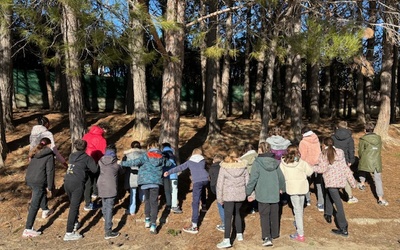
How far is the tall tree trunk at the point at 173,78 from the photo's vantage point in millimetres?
6750

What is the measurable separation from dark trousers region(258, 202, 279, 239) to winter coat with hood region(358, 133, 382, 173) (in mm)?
2724

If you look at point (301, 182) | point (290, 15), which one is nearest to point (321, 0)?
point (290, 15)

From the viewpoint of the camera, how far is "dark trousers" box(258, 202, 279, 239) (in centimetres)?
517

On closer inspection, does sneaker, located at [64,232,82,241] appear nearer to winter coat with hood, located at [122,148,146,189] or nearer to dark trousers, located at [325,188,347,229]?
winter coat with hood, located at [122,148,146,189]

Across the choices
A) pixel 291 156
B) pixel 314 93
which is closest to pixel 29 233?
pixel 291 156

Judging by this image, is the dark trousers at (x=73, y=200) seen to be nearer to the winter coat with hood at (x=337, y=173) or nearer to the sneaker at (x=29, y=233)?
the sneaker at (x=29, y=233)

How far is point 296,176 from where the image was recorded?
5.33m

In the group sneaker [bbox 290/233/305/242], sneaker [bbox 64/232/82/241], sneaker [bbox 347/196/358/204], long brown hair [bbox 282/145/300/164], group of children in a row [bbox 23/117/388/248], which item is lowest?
sneaker [bbox 290/233/305/242]

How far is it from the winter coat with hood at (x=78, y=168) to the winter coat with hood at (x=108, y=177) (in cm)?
17

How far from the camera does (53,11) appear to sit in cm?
478

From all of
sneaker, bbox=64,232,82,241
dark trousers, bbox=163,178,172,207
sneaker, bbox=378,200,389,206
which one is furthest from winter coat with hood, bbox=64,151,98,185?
sneaker, bbox=378,200,389,206

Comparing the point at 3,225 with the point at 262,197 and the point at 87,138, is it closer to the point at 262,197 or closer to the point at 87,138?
the point at 87,138

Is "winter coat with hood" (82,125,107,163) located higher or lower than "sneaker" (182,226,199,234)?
higher

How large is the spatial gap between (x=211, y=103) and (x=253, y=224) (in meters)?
5.39
